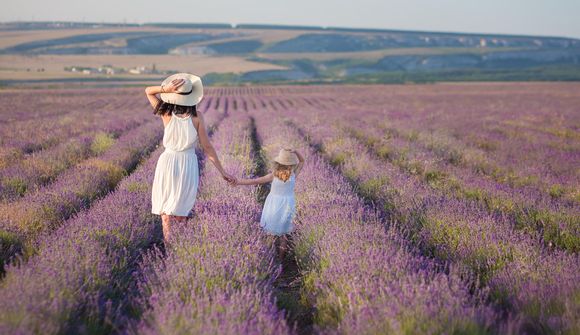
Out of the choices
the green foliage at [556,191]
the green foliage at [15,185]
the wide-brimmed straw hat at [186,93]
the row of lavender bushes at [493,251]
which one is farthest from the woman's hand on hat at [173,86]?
the green foliage at [556,191]

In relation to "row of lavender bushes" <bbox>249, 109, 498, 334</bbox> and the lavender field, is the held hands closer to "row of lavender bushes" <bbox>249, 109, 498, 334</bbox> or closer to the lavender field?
the lavender field

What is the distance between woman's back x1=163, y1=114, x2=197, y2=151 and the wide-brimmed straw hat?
14 centimetres

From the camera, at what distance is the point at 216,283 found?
298cm

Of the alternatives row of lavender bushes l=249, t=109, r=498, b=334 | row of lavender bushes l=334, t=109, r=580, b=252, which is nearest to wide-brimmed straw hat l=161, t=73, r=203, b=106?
row of lavender bushes l=249, t=109, r=498, b=334

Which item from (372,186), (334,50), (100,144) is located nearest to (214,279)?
(372,186)

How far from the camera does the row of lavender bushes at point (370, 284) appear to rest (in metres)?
2.41

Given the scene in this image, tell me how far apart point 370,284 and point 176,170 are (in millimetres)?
2062

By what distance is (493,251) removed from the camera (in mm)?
3740

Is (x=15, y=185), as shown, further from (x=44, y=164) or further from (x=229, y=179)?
(x=229, y=179)

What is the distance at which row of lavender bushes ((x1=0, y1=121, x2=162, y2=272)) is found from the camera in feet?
13.1

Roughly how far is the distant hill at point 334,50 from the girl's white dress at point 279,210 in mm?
72990

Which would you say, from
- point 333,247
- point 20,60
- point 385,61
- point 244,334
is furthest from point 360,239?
point 385,61

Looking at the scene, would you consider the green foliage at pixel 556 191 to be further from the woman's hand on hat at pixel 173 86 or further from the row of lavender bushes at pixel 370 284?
the woman's hand on hat at pixel 173 86

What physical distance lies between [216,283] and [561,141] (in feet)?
38.1
